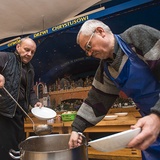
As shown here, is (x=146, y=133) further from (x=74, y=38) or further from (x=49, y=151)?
(x=74, y=38)

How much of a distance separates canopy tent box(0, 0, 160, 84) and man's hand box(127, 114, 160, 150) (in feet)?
6.35

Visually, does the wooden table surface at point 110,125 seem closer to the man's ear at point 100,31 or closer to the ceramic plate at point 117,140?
the man's ear at point 100,31

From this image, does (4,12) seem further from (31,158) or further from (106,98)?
(31,158)

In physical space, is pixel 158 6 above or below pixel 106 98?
above

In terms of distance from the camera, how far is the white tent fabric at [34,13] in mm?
2341

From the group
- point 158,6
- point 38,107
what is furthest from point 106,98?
point 158,6

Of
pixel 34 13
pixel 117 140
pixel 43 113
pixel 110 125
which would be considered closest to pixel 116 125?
pixel 110 125

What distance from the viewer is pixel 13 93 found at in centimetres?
157

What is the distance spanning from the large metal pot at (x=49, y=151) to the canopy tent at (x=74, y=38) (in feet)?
5.90

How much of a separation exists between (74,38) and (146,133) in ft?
8.38

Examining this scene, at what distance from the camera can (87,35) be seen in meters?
0.92

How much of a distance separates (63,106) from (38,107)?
A: 193 centimetres

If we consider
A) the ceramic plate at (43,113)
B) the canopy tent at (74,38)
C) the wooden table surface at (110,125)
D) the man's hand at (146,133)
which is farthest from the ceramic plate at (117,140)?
the canopy tent at (74,38)

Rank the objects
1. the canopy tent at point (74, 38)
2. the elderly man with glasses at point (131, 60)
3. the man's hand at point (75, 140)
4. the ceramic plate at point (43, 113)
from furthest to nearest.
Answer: the canopy tent at point (74, 38)
the ceramic plate at point (43, 113)
the man's hand at point (75, 140)
the elderly man with glasses at point (131, 60)
